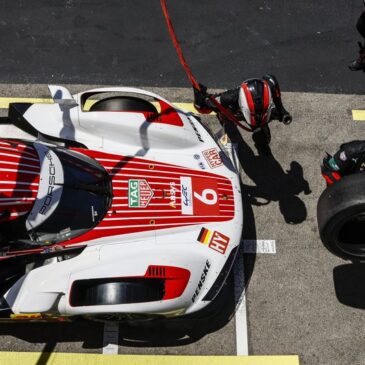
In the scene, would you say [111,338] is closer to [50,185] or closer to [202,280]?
[202,280]

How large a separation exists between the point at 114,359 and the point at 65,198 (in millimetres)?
1850

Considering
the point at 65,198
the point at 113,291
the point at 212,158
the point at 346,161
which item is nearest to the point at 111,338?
the point at 113,291

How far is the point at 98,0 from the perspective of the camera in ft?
25.1

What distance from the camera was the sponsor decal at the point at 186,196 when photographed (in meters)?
5.19

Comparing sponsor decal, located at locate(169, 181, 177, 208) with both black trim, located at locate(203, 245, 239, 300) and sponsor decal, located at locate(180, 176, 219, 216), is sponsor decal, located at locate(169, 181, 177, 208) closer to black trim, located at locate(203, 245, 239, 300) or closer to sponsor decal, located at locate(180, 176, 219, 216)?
sponsor decal, located at locate(180, 176, 219, 216)

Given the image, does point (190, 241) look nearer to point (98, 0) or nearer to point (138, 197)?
point (138, 197)

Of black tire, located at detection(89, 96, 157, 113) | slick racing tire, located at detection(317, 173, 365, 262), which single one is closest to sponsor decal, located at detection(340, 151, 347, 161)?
slick racing tire, located at detection(317, 173, 365, 262)

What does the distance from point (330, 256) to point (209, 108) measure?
7.50 ft

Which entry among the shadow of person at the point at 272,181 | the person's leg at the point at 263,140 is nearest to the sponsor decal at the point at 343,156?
the person's leg at the point at 263,140

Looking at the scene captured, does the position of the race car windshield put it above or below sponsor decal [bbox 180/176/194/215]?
above

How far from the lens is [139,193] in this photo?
520cm

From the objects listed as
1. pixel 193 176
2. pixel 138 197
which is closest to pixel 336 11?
pixel 193 176

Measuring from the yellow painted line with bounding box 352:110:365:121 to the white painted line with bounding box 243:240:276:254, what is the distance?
2234 mm

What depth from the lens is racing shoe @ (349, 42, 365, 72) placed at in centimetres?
696
